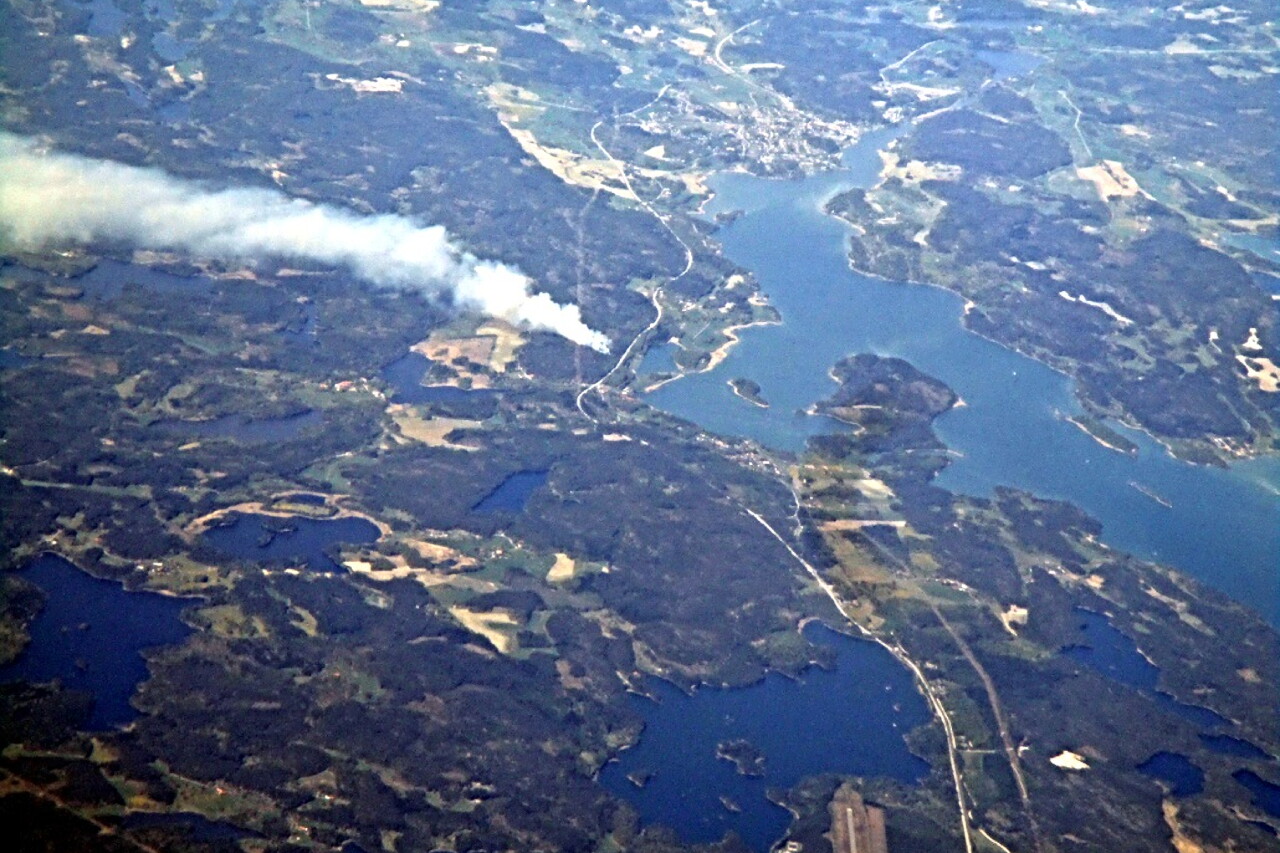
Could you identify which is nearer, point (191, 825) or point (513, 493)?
point (191, 825)

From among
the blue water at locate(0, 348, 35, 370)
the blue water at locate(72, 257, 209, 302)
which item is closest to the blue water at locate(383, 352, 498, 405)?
the blue water at locate(72, 257, 209, 302)

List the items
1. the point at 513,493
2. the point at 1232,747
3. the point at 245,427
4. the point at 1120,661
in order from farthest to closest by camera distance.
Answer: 1. the point at 245,427
2. the point at 513,493
3. the point at 1120,661
4. the point at 1232,747

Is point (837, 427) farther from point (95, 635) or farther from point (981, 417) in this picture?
point (95, 635)

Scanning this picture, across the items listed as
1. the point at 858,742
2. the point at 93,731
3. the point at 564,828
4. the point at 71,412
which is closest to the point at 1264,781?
the point at 858,742

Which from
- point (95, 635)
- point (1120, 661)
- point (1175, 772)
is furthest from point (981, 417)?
point (95, 635)

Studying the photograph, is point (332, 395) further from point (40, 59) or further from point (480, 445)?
point (40, 59)

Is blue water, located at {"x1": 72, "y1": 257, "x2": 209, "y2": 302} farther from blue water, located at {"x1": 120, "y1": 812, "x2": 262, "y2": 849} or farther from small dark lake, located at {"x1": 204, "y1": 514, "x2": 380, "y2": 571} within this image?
blue water, located at {"x1": 120, "y1": 812, "x2": 262, "y2": 849}
